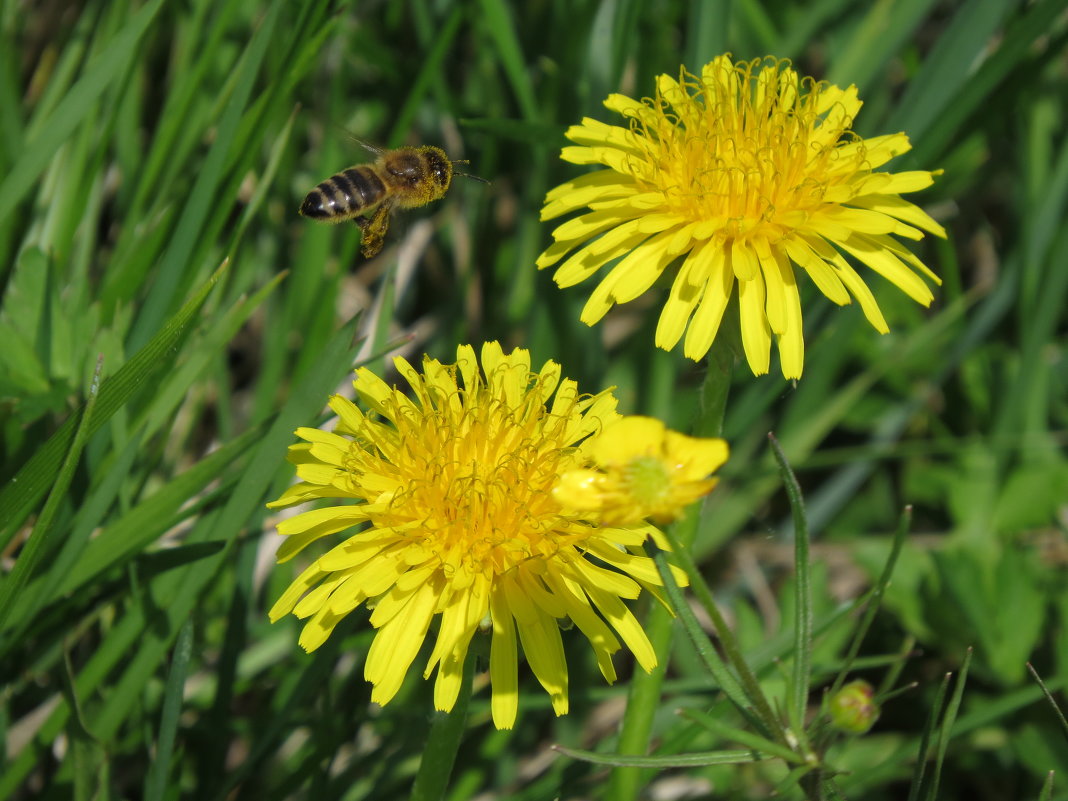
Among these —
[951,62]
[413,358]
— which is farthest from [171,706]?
[951,62]

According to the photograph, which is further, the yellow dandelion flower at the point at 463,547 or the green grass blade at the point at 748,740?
the yellow dandelion flower at the point at 463,547

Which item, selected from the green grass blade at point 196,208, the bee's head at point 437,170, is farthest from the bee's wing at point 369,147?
the green grass blade at point 196,208

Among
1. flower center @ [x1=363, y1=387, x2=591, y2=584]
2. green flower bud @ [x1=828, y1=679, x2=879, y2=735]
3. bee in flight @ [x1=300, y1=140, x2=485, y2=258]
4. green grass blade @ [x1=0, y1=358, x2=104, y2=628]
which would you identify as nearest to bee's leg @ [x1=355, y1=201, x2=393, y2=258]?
bee in flight @ [x1=300, y1=140, x2=485, y2=258]

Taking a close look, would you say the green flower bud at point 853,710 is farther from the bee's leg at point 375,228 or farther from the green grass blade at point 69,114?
the green grass blade at point 69,114

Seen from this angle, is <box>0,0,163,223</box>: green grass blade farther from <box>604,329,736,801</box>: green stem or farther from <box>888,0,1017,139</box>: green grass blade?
<box>888,0,1017,139</box>: green grass blade

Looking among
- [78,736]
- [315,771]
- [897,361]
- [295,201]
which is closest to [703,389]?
[315,771]

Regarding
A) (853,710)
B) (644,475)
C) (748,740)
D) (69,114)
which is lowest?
(853,710)

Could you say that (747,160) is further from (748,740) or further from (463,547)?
(748,740)
